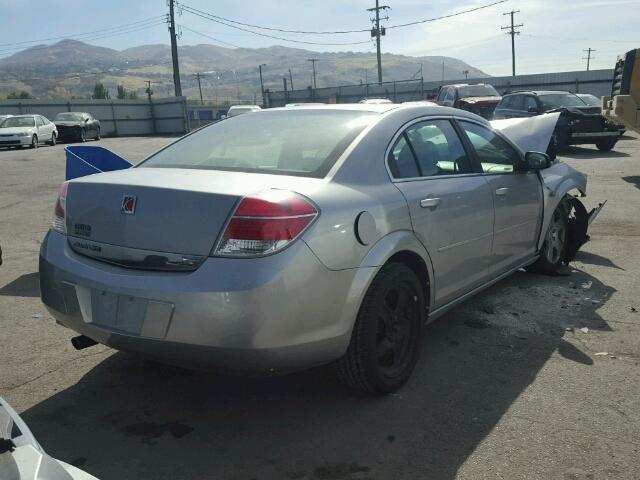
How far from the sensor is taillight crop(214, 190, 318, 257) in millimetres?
2771

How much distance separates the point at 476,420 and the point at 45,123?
93.1ft

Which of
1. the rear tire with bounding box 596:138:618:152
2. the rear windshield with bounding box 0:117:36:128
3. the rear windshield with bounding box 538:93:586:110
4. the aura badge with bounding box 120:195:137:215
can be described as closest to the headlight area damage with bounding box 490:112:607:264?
the aura badge with bounding box 120:195:137:215

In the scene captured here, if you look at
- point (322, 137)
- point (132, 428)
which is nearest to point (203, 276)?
point (132, 428)

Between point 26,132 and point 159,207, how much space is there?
25.5 m

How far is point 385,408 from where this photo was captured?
331cm

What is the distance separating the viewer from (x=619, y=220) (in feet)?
26.9

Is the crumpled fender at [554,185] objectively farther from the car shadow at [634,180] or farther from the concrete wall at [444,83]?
the concrete wall at [444,83]

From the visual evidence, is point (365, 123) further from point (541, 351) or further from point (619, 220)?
point (619, 220)

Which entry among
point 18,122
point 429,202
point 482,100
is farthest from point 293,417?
point 18,122

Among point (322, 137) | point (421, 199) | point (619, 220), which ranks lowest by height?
point (619, 220)

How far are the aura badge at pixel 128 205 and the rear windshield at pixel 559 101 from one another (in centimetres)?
1602

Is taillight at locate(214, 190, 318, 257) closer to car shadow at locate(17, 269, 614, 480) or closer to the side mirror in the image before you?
car shadow at locate(17, 269, 614, 480)

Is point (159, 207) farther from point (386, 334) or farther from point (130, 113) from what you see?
point (130, 113)

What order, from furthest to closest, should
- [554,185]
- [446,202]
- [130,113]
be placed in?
1. [130,113]
2. [554,185]
3. [446,202]
